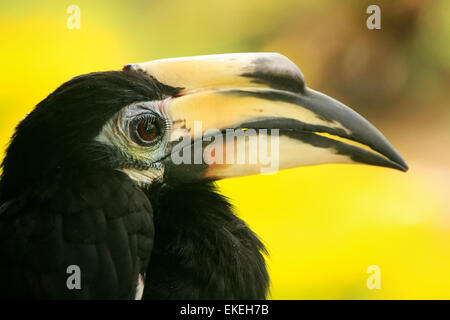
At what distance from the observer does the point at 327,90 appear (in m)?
3.82

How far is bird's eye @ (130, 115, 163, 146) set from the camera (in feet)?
4.71

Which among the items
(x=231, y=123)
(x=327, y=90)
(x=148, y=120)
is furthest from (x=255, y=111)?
(x=327, y=90)

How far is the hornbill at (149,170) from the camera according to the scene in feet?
4.24

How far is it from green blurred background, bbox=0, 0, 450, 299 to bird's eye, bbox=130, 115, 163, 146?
1012 mm

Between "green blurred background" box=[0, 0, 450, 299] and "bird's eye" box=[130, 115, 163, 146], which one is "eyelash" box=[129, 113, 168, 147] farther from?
"green blurred background" box=[0, 0, 450, 299]

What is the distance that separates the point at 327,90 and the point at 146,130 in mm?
2546

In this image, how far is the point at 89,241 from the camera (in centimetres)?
129

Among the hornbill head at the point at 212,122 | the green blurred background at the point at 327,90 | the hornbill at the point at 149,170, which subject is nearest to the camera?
the hornbill at the point at 149,170

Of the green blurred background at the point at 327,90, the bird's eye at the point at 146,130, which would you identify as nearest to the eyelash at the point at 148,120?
the bird's eye at the point at 146,130

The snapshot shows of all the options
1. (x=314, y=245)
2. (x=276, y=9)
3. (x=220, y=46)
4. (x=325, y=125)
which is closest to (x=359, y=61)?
(x=276, y=9)

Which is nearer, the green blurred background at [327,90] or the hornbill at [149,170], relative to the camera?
the hornbill at [149,170]

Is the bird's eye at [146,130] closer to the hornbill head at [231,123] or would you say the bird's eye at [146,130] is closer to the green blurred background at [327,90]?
the hornbill head at [231,123]

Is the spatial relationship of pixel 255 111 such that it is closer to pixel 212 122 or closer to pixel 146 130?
pixel 212 122
